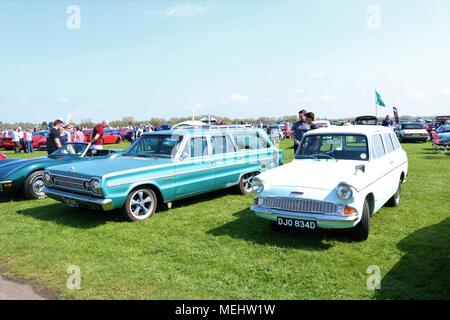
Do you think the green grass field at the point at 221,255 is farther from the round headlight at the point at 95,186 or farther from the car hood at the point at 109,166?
the car hood at the point at 109,166

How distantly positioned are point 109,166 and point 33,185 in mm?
3024

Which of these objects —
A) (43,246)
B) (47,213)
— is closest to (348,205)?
Result: (43,246)

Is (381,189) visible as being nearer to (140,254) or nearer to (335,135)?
(335,135)

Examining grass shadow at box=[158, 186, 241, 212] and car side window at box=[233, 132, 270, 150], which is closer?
grass shadow at box=[158, 186, 241, 212]

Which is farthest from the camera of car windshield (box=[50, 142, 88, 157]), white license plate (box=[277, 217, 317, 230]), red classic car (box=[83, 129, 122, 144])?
red classic car (box=[83, 129, 122, 144])

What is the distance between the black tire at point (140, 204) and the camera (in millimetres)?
6266

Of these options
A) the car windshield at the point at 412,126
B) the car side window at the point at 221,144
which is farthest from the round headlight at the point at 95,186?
the car windshield at the point at 412,126

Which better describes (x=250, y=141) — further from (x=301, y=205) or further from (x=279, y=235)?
(x=301, y=205)

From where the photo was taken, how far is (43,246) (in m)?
5.30

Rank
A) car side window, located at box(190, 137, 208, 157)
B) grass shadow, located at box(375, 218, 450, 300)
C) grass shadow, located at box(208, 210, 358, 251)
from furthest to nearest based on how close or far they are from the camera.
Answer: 1. car side window, located at box(190, 137, 208, 157)
2. grass shadow, located at box(208, 210, 358, 251)
3. grass shadow, located at box(375, 218, 450, 300)

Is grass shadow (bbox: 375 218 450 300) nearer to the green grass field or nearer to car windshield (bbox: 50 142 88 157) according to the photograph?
the green grass field

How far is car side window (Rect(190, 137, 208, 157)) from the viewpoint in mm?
7410

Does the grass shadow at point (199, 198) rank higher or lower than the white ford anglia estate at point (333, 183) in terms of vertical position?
lower

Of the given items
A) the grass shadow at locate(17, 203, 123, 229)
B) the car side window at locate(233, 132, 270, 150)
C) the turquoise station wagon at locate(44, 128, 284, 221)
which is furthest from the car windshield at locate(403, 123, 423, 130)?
the grass shadow at locate(17, 203, 123, 229)
